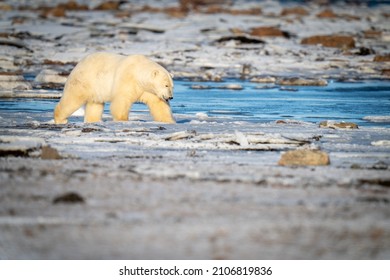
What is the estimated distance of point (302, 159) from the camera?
279 inches

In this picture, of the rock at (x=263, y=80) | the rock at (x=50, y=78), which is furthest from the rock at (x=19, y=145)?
the rock at (x=263, y=80)

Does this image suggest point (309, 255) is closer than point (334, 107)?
Yes

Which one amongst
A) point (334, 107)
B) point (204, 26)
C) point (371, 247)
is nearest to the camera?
point (371, 247)

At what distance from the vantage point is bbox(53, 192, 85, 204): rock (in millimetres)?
5570

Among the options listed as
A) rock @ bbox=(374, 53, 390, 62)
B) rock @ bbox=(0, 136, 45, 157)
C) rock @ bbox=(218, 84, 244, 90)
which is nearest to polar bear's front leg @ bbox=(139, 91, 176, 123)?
rock @ bbox=(0, 136, 45, 157)

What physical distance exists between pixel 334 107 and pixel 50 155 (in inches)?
269

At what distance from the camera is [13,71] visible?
17750mm

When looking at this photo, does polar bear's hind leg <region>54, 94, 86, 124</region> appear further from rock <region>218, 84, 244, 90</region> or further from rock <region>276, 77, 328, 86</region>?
rock <region>276, 77, 328, 86</region>

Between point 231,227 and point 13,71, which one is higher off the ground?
point 231,227

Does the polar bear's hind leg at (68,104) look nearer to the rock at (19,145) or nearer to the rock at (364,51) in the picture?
the rock at (19,145)

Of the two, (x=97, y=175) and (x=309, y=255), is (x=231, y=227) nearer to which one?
(x=309, y=255)

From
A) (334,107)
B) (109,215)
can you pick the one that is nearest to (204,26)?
(334,107)

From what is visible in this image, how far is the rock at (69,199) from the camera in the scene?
5570 mm

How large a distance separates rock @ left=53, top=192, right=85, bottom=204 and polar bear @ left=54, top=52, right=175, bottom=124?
4356mm
